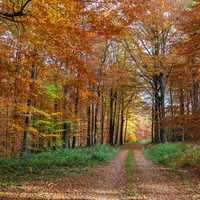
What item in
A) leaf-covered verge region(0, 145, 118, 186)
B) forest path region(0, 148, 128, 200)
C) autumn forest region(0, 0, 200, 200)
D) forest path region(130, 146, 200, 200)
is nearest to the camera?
forest path region(0, 148, 128, 200)

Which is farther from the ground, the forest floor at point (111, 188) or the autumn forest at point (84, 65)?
the autumn forest at point (84, 65)

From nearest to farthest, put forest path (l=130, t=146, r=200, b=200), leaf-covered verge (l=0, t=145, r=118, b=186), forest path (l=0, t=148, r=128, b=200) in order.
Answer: forest path (l=0, t=148, r=128, b=200), forest path (l=130, t=146, r=200, b=200), leaf-covered verge (l=0, t=145, r=118, b=186)

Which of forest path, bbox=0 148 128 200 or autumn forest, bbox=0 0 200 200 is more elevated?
autumn forest, bbox=0 0 200 200

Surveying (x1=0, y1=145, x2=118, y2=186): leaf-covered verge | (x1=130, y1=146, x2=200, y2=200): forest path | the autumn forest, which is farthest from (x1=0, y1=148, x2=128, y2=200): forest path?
(x1=0, y1=145, x2=118, y2=186): leaf-covered verge

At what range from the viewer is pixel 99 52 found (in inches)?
1180

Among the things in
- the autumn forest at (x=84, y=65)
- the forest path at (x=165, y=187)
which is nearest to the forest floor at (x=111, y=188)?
the forest path at (x=165, y=187)

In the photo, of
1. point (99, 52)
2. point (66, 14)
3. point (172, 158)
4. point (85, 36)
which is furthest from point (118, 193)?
point (99, 52)

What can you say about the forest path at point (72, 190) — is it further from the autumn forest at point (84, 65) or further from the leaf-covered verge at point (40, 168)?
the leaf-covered verge at point (40, 168)

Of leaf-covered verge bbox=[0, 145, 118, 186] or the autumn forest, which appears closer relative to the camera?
the autumn forest

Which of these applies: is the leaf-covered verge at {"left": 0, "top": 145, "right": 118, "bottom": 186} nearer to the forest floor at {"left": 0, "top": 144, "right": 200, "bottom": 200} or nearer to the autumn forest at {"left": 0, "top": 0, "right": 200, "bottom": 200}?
the autumn forest at {"left": 0, "top": 0, "right": 200, "bottom": 200}

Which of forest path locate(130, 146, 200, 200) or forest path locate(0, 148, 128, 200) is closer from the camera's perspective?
forest path locate(0, 148, 128, 200)

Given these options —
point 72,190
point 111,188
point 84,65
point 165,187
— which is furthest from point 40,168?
point 165,187

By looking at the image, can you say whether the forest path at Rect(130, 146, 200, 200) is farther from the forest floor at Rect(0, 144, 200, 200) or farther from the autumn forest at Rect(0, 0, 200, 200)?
the autumn forest at Rect(0, 0, 200, 200)

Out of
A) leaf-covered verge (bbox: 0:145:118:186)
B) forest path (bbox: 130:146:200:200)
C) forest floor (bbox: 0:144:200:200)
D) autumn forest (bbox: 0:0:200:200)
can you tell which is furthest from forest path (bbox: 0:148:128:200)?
leaf-covered verge (bbox: 0:145:118:186)
